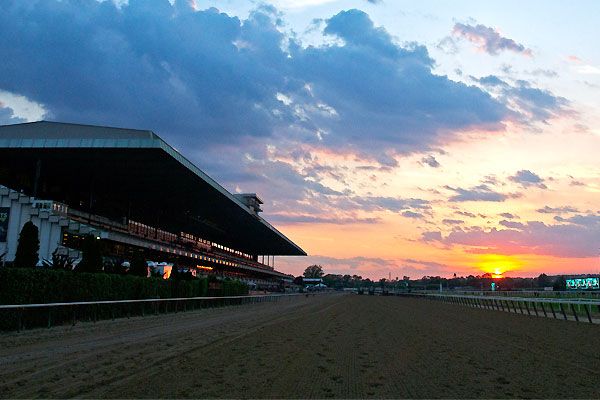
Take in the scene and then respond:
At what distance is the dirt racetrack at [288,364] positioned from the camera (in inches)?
277

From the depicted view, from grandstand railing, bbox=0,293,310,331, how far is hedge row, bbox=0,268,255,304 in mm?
233

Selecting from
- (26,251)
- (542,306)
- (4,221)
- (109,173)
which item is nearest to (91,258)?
(26,251)

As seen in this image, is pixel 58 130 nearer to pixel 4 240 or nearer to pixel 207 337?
pixel 4 240

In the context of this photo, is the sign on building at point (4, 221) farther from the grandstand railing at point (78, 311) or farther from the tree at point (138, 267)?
the grandstand railing at point (78, 311)

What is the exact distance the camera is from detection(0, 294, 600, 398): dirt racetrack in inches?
277

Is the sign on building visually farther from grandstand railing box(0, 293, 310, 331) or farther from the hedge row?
the hedge row

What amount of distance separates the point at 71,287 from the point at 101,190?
3515 cm

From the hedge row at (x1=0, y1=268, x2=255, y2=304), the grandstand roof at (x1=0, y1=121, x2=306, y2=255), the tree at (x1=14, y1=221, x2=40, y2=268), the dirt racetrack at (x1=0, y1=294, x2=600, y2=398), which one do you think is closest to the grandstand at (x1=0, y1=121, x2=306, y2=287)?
the grandstand roof at (x1=0, y1=121, x2=306, y2=255)

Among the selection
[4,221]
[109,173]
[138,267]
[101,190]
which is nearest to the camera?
[138,267]

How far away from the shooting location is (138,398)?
635 centimetres

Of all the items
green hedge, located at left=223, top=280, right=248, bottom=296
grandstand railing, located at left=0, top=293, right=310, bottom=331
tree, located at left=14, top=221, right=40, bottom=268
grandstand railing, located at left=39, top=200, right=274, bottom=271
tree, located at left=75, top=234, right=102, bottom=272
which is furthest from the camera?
grandstand railing, located at left=39, top=200, right=274, bottom=271

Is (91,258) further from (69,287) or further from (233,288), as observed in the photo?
(233,288)

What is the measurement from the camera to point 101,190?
49531mm

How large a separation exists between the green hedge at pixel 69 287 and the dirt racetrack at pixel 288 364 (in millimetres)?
979
